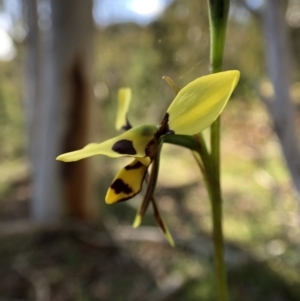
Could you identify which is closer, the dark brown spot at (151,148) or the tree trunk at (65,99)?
the dark brown spot at (151,148)

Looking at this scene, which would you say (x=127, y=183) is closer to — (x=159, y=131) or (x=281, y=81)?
(x=159, y=131)

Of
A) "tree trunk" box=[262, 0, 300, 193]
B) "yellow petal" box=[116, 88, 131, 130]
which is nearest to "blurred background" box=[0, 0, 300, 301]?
"tree trunk" box=[262, 0, 300, 193]

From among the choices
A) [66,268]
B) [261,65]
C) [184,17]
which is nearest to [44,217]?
[66,268]

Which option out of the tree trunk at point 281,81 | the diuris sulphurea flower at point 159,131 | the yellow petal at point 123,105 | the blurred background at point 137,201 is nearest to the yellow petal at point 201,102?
the diuris sulphurea flower at point 159,131

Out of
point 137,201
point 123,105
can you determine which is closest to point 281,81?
point 123,105

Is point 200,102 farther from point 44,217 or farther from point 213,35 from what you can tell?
point 44,217

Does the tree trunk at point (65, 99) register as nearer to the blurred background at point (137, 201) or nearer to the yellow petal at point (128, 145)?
the blurred background at point (137, 201)
